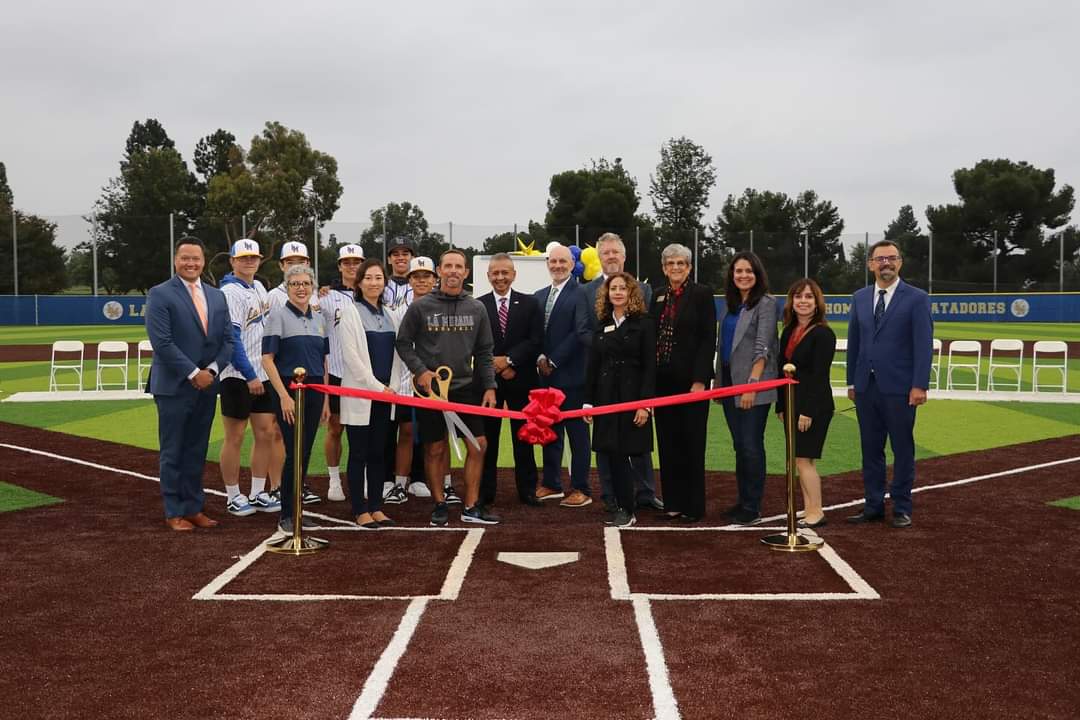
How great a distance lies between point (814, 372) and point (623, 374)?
1.48 m

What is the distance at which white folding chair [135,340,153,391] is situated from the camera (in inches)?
680

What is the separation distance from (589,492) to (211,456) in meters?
5.04

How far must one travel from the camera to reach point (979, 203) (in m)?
60.1

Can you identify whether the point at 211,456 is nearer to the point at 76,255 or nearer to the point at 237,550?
the point at 237,550

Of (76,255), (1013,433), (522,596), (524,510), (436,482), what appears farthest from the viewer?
(76,255)

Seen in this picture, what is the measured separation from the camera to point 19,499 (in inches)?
339

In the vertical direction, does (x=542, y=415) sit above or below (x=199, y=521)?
above

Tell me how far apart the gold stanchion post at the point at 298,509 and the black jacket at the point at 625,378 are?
89.3 inches

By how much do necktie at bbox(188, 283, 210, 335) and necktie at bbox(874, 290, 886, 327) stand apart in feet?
17.4

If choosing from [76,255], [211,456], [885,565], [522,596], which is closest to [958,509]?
[885,565]

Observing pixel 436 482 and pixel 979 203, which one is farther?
pixel 979 203

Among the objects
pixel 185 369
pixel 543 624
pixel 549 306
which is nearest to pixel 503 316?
pixel 549 306

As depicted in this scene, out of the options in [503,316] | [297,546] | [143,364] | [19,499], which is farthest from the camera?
[143,364]

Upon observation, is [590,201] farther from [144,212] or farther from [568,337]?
[568,337]
